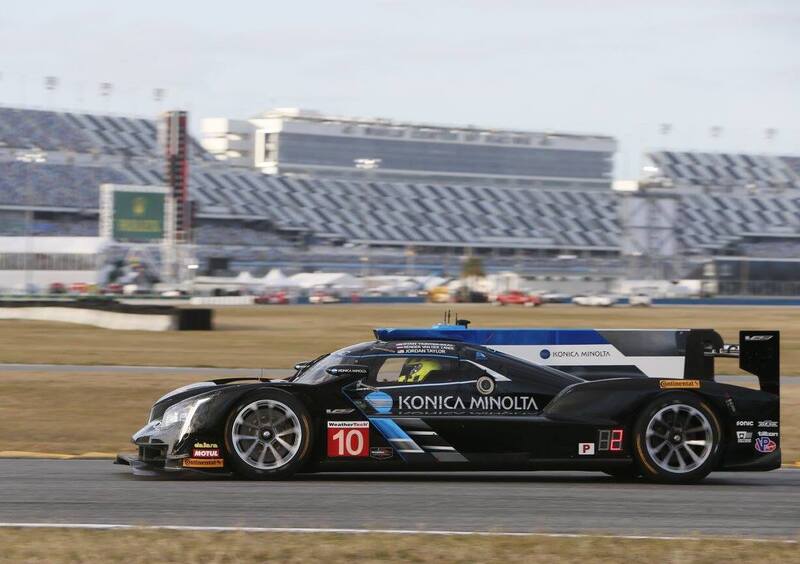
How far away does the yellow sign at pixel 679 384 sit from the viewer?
919 centimetres

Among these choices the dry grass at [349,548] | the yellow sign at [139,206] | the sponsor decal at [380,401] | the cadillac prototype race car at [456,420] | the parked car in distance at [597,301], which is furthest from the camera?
the yellow sign at [139,206]

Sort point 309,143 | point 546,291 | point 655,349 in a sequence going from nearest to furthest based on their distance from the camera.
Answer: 1. point 655,349
2. point 546,291
3. point 309,143

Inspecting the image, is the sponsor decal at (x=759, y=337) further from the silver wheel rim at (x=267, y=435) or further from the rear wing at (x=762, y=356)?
the silver wheel rim at (x=267, y=435)

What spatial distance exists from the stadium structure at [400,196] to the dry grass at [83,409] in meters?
75.3

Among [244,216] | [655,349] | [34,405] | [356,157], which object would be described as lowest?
[34,405]

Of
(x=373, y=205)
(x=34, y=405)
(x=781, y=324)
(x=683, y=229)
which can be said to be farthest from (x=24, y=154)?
(x=34, y=405)

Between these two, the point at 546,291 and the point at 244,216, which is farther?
the point at 244,216

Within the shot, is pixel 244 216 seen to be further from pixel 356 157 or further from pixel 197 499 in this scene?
pixel 197 499

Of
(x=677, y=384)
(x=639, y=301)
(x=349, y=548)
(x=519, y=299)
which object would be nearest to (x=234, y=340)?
(x=677, y=384)

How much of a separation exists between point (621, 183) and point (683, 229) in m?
39.1

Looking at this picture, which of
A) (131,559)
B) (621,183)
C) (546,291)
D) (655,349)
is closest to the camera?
(131,559)

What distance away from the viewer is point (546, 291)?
107 m

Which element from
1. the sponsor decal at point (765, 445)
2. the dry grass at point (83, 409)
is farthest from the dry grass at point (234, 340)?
the sponsor decal at point (765, 445)

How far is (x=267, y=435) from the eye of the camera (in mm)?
8797
